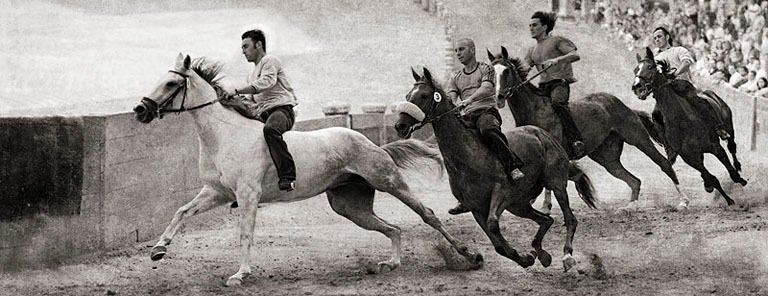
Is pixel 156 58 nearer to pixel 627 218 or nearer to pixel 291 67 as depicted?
pixel 291 67

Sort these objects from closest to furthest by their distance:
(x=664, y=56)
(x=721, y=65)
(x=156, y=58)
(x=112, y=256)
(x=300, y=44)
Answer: (x=112, y=256) → (x=664, y=56) → (x=721, y=65) → (x=156, y=58) → (x=300, y=44)

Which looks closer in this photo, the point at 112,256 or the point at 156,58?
the point at 112,256

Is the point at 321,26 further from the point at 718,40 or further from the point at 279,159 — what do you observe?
the point at 279,159

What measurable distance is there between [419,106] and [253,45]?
1.69 m

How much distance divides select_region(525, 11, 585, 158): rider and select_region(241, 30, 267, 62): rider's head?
3.76 metres

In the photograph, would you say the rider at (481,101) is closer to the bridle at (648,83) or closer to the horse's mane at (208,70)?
the horse's mane at (208,70)

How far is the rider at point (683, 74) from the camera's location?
56.9ft

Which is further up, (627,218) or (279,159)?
(279,159)

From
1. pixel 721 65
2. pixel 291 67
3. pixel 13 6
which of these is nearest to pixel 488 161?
pixel 721 65

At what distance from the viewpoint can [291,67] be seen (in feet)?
111

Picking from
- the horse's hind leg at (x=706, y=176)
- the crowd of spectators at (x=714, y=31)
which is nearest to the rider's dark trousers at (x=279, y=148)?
the horse's hind leg at (x=706, y=176)

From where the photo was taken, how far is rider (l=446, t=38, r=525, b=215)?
12539mm

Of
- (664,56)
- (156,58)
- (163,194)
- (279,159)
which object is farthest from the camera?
(156,58)

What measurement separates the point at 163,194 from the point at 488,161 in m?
4.69
